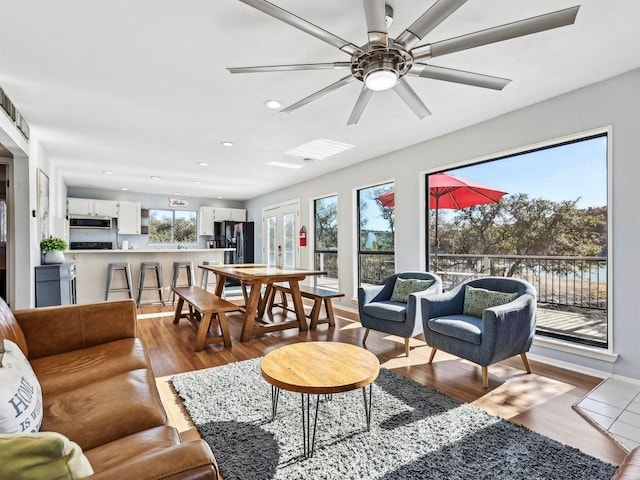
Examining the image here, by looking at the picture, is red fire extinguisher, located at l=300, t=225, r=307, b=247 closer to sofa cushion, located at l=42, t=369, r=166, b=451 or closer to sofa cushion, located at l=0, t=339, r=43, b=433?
sofa cushion, located at l=42, t=369, r=166, b=451

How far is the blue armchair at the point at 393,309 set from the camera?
3332mm

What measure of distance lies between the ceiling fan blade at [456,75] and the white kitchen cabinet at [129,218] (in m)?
8.06

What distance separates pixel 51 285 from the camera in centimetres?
411

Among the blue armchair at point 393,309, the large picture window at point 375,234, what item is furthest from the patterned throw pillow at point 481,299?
the large picture window at point 375,234

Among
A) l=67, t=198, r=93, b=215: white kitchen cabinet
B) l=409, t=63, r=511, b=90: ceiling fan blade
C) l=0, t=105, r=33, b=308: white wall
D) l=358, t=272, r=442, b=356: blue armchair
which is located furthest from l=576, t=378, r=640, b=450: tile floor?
l=67, t=198, r=93, b=215: white kitchen cabinet

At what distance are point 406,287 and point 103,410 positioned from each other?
10.1 ft

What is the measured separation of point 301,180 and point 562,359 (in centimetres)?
521

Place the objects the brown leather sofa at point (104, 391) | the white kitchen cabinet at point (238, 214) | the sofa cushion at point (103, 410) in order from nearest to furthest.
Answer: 1. the brown leather sofa at point (104, 391)
2. the sofa cushion at point (103, 410)
3. the white kitchen cabinet at point (238, 214)

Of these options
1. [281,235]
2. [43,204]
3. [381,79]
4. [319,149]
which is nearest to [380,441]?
[381,79]

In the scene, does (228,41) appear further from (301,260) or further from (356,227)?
(301,260)

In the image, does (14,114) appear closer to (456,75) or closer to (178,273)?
(178,273)

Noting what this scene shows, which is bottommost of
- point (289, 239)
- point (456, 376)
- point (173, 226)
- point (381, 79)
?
point (456, 376)

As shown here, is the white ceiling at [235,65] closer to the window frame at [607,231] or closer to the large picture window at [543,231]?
the window frame at [607,231]

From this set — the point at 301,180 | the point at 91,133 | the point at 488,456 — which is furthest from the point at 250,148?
the point at 488,456
